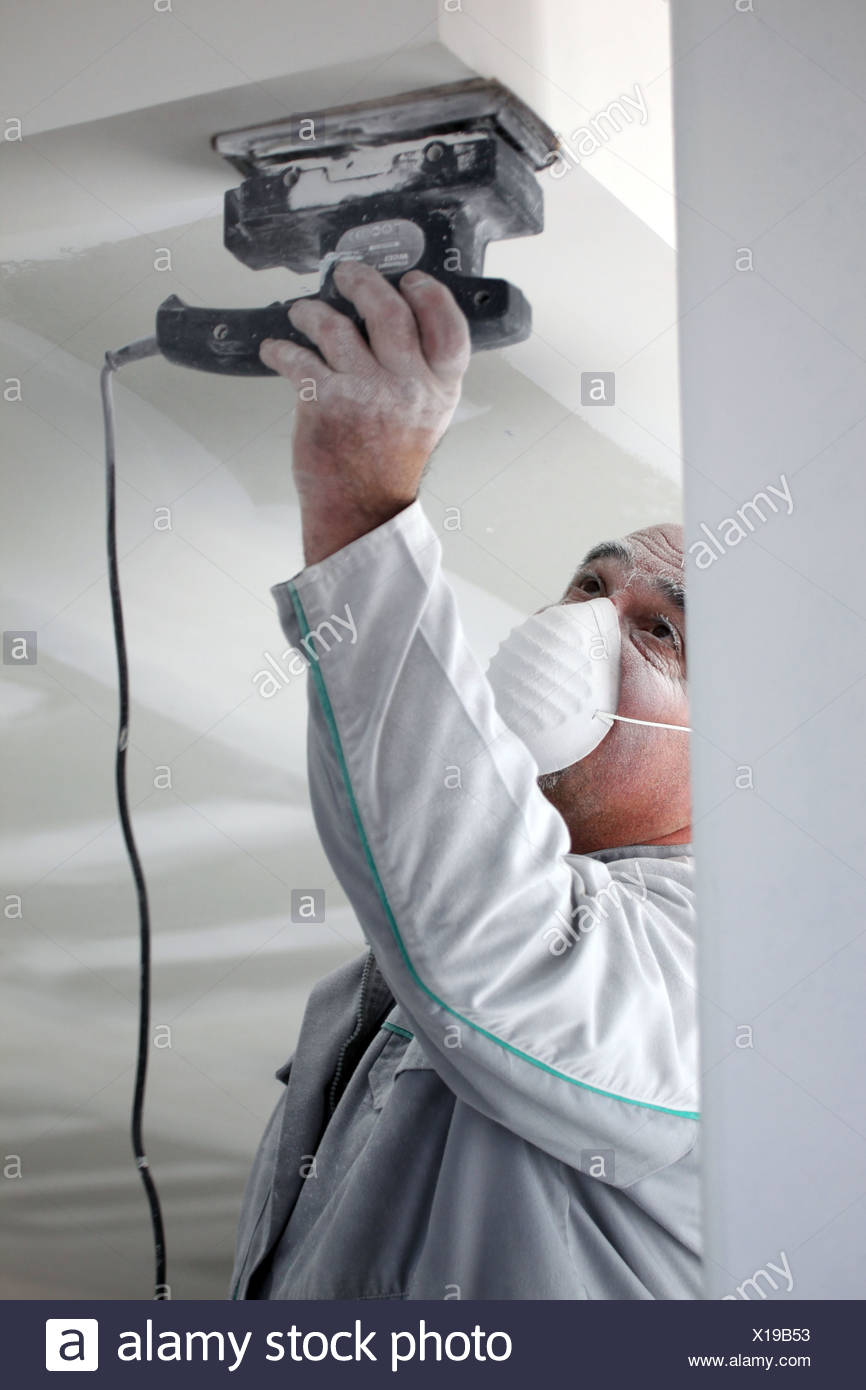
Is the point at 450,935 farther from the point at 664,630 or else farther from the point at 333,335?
the point at 333,335

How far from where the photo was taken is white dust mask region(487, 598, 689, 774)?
81cm

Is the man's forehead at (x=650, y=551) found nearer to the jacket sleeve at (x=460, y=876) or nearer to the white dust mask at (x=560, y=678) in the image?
the white dust mask at (x=560, y=678)

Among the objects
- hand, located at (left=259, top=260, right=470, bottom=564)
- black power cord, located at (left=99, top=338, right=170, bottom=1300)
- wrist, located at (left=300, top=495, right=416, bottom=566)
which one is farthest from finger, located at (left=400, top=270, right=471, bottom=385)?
black power cord, located at (left=99, top=338, right=170, bottom=1300)

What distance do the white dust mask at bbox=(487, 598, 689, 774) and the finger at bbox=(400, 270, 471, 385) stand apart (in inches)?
7.6

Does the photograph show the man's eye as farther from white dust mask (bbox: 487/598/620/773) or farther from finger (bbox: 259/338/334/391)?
finger (bbox: 259/338/334/391)

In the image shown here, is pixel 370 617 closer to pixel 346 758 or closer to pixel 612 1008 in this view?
pixel 346 758

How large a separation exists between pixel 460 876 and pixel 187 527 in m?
0.34

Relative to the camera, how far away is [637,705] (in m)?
0.85

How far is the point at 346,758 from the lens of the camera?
74 cm

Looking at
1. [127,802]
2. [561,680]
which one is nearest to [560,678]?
[561,680]

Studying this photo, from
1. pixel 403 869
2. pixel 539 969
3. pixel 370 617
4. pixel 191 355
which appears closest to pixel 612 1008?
pixel 539 969

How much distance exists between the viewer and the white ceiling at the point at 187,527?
2.65ft

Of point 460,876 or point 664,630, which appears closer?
point 460,876
